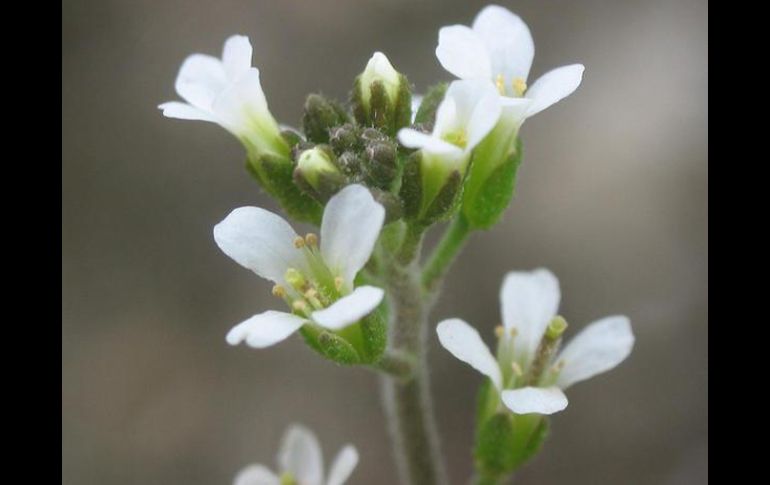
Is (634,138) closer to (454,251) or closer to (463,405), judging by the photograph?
(463,405)

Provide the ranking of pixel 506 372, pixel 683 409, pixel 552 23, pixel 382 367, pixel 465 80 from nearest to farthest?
pixel 465 80 → pixel 382 367 → pixel 506 372 → pixel 683 409 → pixel 552 23

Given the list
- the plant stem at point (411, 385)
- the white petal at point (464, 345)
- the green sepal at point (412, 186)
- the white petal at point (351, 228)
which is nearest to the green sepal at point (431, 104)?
the green sepal at point (412, 186)

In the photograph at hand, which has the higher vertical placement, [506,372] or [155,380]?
[155,380]

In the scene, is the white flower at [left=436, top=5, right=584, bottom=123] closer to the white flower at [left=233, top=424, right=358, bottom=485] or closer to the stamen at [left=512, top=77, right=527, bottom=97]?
the stamen at [left=512, top=77, right=527, bottom=97]

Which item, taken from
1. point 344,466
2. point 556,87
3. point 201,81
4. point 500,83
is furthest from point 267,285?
point 556,87

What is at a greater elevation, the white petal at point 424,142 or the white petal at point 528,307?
the white petal at point 424,142

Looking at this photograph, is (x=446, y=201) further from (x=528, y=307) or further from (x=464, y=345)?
(x=528, y=307)

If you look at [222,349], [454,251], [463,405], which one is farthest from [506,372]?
[222,349]

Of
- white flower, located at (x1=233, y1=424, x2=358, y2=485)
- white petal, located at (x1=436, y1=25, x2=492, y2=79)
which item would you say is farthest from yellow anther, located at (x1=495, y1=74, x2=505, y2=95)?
white flower, located at (x1=233, y1=424, x2=358, y2=485)

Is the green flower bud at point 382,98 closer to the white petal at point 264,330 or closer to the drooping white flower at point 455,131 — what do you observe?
the drooping white flower at point 455,131
